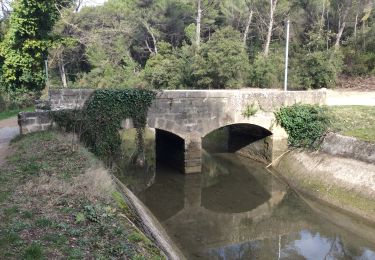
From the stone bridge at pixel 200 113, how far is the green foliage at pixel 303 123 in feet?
1.33

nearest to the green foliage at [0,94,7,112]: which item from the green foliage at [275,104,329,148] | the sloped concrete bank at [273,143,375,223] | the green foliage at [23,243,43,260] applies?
the green foliage at [275,104,329,148]

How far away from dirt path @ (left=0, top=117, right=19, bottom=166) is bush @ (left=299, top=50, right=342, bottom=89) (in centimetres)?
1856

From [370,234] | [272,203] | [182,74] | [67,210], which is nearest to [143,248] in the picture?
[67,210]

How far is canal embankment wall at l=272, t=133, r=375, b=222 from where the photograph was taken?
39.8 ft

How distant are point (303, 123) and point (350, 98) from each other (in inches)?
258

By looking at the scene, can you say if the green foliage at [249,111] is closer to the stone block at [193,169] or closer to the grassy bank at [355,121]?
the stone block at [193,169]

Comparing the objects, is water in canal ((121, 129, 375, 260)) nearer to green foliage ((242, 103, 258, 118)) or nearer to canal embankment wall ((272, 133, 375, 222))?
canal embankment wall ((272, 133, 375, 222))

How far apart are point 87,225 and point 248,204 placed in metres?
8.30

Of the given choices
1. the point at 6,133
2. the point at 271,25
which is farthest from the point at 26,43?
the point at 271,25

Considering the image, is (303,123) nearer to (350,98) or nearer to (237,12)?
(350,98)

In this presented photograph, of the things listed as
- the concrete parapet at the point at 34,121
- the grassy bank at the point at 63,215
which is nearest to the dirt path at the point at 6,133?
the concrete parapet at the point at 34,121

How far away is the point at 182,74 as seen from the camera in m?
29.7

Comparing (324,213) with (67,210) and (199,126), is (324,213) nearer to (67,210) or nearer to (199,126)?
(199,126)

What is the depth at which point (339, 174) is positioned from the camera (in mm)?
13344
